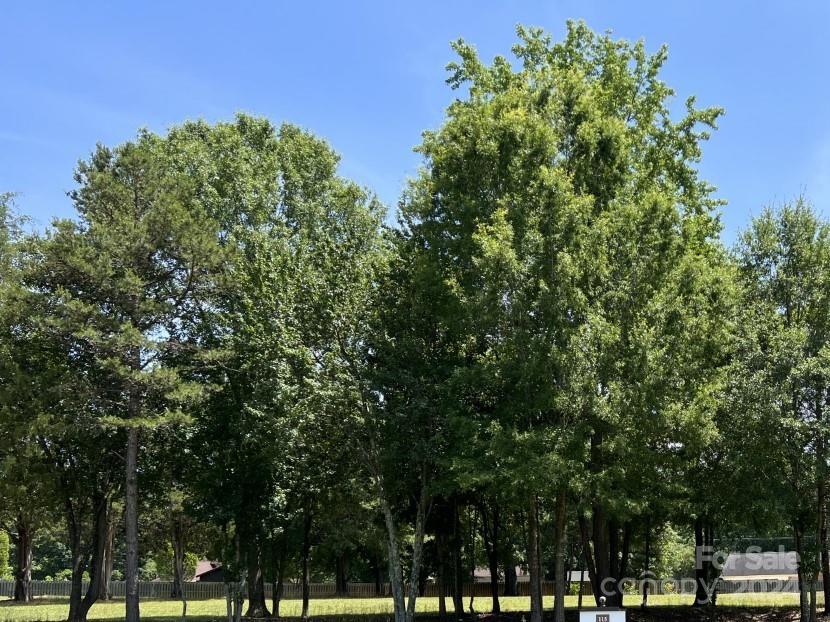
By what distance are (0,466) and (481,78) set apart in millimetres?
18368

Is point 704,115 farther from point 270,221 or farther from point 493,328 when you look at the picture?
point 270,221

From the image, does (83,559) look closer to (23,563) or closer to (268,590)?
(23,563)

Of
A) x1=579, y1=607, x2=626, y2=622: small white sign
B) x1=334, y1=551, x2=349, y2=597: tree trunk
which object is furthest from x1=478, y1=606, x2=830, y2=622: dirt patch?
x1=334, y1=551, x2=349, y2=597: tree trunk

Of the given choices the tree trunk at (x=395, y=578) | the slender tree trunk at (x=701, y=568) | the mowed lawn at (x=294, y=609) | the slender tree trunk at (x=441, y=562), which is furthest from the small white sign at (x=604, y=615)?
the slender tree trunk at (x=701, y=568)

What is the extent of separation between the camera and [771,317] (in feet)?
72.2

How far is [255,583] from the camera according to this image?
93.7 ft

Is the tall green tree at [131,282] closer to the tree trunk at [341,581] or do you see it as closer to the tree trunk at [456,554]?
the tree trunk at [456,554]

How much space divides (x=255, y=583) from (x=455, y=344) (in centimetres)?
1416

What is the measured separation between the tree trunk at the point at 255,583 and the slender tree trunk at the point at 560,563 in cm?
1066

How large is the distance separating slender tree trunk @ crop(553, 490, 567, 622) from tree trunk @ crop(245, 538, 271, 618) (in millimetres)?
10655

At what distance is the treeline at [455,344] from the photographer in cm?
1738

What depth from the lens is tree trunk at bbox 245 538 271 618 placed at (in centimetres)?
2457

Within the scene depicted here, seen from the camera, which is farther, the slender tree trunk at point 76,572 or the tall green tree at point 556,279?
the slender tree trunk at point 76,572

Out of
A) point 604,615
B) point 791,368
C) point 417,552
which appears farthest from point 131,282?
point 791,368
